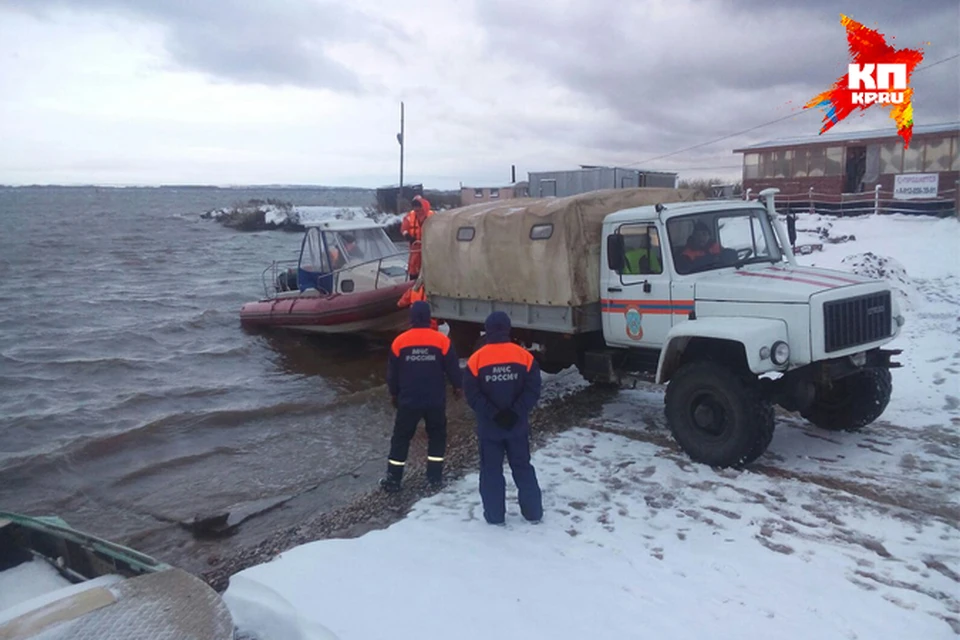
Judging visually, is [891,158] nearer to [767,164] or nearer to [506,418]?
[767,164]

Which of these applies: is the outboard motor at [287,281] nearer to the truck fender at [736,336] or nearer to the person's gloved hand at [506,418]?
the truck fender at [736,336]

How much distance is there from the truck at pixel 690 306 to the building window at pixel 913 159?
20345mm

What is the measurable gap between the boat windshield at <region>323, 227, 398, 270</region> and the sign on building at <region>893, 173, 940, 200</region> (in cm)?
1785

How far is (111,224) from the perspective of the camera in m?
53.5

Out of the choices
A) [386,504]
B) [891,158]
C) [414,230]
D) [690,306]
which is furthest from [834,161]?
[386,504]

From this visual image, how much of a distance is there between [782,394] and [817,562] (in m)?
1.95

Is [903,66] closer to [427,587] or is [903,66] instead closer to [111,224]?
[427,587]

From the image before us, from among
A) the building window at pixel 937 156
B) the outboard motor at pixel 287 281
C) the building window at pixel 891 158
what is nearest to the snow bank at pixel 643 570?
the outboard motor at pixel 287 281

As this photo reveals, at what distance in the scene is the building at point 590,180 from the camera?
27.7 m

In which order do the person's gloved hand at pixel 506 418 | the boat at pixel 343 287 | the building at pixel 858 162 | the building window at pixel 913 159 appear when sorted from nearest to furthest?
the person's gloved hand at pixel 506 418 < the boat at pixel 343 287 < the building at pixel 858 162 < the building window at pixel 913 159

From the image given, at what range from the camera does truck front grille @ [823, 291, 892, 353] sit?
18.3 feet

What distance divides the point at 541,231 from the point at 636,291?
4.30 feet

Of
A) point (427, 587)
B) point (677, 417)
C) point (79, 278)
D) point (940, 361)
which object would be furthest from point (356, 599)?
point (79, 278)

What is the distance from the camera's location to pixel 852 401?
6.45 m
